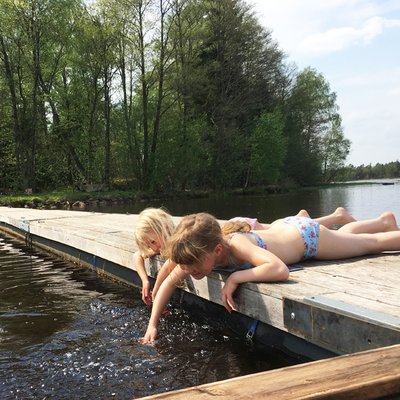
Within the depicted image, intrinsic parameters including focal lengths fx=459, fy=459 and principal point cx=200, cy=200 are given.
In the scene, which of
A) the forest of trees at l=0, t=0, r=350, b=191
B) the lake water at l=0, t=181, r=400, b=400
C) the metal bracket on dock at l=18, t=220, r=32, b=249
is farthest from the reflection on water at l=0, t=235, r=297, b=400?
the forest of trees at l=0, t=0, r=350, b=191

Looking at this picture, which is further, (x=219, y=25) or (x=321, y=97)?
(x=321, y=97)

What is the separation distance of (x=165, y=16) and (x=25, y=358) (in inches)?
1295

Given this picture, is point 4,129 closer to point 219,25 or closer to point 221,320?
point 219,25

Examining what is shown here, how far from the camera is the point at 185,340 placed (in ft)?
12.6

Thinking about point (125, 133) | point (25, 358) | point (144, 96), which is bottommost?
point (25, 358)

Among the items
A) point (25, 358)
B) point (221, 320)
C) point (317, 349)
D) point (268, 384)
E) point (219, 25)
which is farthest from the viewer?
point (219, 25)

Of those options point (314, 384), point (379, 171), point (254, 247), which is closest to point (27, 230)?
point (254, 247)

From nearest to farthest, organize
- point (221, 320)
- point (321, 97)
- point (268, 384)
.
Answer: point (268, 384)
point (221, 320)
point (321, 97)

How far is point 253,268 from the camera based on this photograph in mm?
3312

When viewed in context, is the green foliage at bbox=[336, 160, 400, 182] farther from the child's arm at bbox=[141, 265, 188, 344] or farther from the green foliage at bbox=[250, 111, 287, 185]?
the child's arm at bbox=[141, 265, 188, 344]

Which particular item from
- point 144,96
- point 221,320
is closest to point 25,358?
point 221,320

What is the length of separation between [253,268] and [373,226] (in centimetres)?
187

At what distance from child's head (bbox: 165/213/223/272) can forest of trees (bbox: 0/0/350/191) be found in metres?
30.2

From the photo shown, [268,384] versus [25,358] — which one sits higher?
[268,384]
